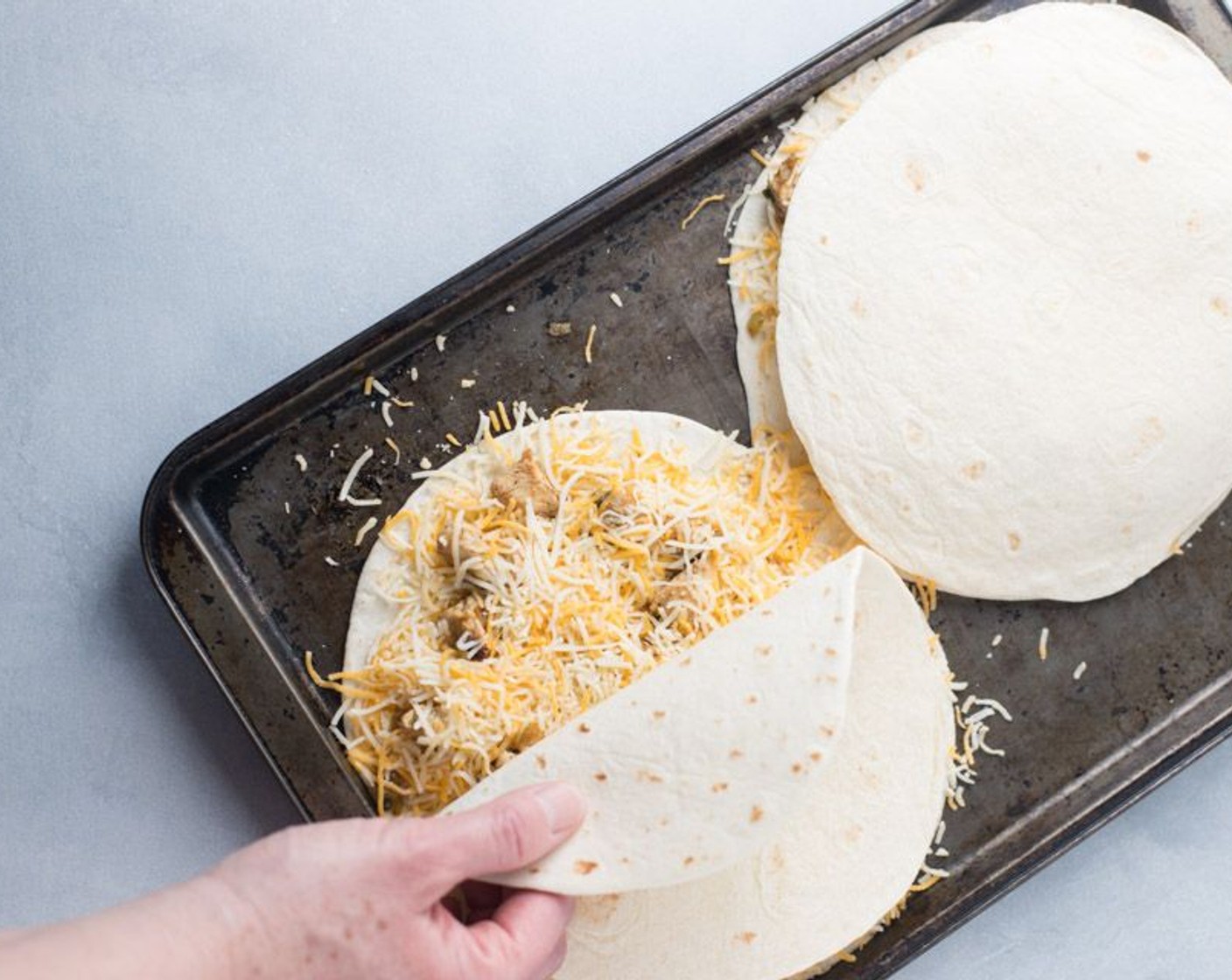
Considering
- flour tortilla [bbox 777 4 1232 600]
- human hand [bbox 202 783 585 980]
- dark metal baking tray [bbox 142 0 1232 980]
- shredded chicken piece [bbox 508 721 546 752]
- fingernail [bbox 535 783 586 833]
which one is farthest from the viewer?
dark metal baking tray [bbox 142 0 1232 980]

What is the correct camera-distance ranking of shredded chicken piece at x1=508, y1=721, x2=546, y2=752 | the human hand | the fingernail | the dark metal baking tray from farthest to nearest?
the dark metal baking tray → shredded chicken piece at x1=508, y1=721, x2=546, y2=752 → the fingernail → the human hand

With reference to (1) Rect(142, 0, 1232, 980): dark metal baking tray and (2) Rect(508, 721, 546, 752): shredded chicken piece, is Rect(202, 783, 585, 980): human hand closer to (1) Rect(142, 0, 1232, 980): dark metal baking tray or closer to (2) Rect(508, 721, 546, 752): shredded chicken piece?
(2) Rect(508, 721, 546, 752): shredded chicken piece

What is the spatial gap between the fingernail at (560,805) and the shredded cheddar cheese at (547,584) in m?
0.23

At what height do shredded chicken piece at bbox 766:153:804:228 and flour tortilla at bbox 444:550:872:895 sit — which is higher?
shredded chicken piece at bbox 766:153:804:228

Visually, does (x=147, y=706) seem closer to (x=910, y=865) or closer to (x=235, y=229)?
(x=235, y=229)

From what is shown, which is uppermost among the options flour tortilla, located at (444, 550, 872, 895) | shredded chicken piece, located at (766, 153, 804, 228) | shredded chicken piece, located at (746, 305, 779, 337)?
shredded chicken piece, located at (766, 153, 804, 228)

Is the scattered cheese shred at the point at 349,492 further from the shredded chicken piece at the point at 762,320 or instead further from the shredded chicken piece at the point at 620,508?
the shredded chicken piece at the point at 762,320

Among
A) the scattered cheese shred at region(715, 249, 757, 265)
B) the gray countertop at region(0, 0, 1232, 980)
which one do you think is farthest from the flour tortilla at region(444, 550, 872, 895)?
the gray countertop at region(0, 0, 1232, 980)

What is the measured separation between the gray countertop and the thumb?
872 mm

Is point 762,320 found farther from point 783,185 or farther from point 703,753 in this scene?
point 703,753

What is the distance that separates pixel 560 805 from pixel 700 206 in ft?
4.11

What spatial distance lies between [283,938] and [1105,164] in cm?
197

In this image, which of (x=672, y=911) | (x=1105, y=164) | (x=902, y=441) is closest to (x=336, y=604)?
(x=672, y=911)

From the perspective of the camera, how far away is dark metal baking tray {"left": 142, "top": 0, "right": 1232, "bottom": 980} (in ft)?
8.23
